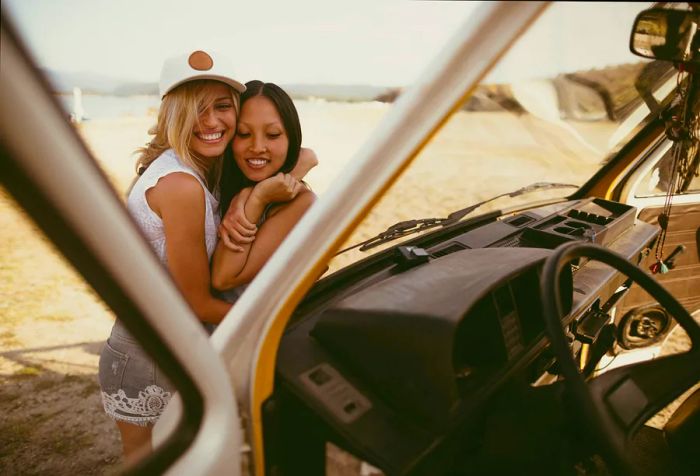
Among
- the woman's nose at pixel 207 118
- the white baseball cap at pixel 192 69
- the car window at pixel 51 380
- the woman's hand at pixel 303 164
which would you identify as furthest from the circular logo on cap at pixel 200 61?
the car window at pixel 51 380

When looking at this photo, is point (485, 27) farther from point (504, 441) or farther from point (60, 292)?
point (60, 292)

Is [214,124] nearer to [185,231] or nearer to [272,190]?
[272,190]

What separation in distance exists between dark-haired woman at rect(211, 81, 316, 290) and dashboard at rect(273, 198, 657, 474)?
44 cm

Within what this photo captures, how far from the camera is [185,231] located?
165 cm

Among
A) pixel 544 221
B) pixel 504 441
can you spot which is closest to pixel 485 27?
pixel 504 441

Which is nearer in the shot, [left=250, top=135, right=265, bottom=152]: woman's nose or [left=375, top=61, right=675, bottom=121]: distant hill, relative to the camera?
[left=250, top=135, right=265, bottom=152]: woman's nose

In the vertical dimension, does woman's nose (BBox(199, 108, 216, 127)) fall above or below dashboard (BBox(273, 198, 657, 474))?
below

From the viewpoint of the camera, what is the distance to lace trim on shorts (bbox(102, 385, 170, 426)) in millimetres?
→ 1775

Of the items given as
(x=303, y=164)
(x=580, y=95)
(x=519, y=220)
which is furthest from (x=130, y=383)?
(x=580, y=95)

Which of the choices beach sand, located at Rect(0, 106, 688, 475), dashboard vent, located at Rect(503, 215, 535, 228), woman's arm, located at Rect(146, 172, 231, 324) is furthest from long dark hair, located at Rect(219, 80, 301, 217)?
dashboard vent, located at Rect(503, 215, 535, 228)

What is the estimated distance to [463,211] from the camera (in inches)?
92.0

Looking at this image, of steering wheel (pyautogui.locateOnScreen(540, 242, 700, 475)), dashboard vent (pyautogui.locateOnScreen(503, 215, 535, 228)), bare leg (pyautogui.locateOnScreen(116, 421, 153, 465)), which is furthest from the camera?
dashboard vent (pyautogui.locateOnScreen(503, 215, 535, 228))

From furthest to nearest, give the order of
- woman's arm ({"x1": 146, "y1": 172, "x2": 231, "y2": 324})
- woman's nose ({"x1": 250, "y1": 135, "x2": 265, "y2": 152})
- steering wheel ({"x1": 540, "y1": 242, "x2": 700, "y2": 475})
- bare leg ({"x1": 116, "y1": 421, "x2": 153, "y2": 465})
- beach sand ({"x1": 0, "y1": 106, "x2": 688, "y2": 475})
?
beach sand ({"x1": 0, "y1": 106, "x2": 688, "y2": 475}) < woman's nose ({"x1": 250, "y1": 135, "x2": 265, "y2": 152}) < bare leg ({"x1": 116, "y1": 421, "x2": 153, "y2": 465}) < woman's arm ({"x1": 146, "y1": 172, "x2": 231, "y2": 324}) < steering wheel ({"x1": 540, "y1": 242, "x2": 700, "y2": 475})

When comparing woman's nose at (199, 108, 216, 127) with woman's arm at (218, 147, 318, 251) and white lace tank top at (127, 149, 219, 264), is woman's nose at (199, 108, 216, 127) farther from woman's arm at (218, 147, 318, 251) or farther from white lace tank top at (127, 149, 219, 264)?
woman's arm at (218, 147, 318, 251)
